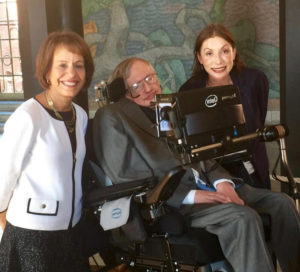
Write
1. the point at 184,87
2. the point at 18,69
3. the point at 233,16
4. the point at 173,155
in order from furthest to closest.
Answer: the point at 18,69, the point at 233,16, the point at 184,87, the point at 173,155

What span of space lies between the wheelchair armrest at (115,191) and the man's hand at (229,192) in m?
0.35

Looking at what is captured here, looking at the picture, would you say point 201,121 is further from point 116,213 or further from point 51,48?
point 51,48

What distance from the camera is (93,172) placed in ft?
7.76

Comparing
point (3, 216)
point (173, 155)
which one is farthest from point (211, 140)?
point (3, 216)

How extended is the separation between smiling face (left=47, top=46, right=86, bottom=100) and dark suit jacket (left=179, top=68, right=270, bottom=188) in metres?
0.86

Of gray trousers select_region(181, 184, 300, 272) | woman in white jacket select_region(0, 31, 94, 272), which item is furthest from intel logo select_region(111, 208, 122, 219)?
gray trousers select_region(181, 184, 300, 272)

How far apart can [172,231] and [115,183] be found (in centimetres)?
38

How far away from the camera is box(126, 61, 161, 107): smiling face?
2500mm

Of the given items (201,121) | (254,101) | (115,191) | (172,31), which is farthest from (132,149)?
(172,31)

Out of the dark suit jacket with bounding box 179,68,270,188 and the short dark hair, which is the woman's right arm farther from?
the dark suit jacket with bounding box 179,68,270,188

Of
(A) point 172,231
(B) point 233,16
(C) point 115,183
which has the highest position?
(B) point 233,16

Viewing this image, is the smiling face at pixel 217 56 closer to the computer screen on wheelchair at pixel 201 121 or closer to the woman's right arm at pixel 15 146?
the computer screen on wheelchair at pixel 201 121

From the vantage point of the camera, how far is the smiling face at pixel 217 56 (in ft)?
8.59

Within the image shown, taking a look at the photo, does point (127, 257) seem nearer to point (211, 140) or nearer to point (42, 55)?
point (211, 140)
